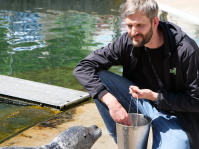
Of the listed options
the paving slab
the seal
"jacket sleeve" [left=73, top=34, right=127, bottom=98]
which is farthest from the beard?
the paving slab

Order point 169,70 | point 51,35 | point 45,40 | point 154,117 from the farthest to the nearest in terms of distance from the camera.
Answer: point 51,35 → point 45,40 → point 154,117 → point 169,70

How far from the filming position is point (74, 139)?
2982mm

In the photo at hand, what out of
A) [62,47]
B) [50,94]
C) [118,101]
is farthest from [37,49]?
[118,101]

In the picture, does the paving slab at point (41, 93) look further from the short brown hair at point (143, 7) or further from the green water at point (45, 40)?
the short brown hair at point (143, 7)

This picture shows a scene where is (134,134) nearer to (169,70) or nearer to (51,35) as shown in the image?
(169,70)

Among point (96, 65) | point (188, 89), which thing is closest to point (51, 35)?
point (96, 65)

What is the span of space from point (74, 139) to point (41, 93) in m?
2.07

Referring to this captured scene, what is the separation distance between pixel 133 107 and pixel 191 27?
7929mm

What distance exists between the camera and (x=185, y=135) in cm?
285

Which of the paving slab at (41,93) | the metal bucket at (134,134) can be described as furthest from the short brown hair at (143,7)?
the paving slab at (41,93)

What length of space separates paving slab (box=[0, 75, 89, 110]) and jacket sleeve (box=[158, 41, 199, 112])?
1.92 metres

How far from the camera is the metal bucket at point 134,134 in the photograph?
9.11 ft

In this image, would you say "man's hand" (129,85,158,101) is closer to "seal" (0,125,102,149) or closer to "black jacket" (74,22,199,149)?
"black jacket" (74,22,199,149)

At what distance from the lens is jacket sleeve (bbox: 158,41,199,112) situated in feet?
9.16
